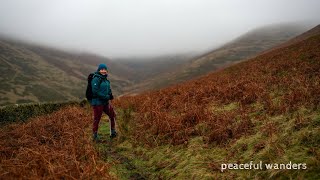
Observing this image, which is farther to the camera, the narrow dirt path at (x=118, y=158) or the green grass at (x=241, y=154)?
the narrow dirt path at (x=118, y=158)

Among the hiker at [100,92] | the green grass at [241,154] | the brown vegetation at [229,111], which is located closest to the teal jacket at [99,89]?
the hiker at [100,92]

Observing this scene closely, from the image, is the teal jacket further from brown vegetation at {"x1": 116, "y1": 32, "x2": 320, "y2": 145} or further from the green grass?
the green grass

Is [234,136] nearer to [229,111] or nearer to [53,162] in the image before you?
[229,111]

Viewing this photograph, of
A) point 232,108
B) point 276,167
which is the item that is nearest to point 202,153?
point 276,167

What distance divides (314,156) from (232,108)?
5954 millimetres

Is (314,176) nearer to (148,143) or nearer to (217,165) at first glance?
(217,165)

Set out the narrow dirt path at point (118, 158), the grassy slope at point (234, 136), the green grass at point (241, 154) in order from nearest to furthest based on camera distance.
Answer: the green grass at point (241, 154) → the grassy slope at point (234, 136) → the narrow dirt path at point (118, 158)

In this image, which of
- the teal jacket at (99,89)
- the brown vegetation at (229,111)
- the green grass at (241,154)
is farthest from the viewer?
the teal jacket at (99,89)

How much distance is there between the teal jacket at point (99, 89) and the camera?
39.2ft

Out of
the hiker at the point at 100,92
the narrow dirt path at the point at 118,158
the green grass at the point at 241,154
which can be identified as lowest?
the narrow dirt path at the point at 118,158

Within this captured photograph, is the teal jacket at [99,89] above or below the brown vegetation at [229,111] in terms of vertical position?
above

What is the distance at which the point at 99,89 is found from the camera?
12.0 m

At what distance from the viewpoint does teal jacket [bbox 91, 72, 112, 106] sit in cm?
1195

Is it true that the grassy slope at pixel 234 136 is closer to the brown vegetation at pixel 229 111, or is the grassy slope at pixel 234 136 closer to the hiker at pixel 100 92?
the brown vegetation at pixel 229 111
